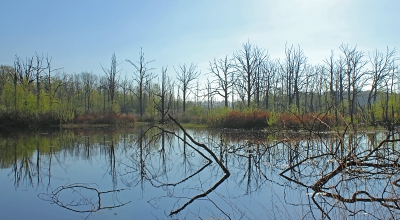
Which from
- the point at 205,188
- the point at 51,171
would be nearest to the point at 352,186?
the point at 205,188

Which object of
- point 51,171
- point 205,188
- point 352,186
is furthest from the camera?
point 51,171

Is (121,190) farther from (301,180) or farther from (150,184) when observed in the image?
(301,180)

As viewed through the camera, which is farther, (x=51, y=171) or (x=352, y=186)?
(x=51, y=171)

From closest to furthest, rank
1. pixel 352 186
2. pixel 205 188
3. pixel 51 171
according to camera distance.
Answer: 1. pixel 352 186
2. pixel 205 188
3. pixel 51 171

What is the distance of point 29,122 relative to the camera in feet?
81.8

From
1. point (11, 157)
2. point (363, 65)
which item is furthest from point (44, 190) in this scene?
point (363, 65)

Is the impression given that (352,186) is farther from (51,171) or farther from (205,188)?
(51,171)

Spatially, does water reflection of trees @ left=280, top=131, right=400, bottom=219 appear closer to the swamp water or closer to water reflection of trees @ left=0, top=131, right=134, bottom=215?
the swamp water

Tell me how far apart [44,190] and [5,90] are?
23793 millimetres

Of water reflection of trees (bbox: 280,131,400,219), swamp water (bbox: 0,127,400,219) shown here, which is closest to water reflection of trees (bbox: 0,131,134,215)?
swamp water (bbox: 0,127,400,219)

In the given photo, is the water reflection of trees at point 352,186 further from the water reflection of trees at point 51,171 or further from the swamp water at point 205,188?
the water reflection of trees at point 51,171

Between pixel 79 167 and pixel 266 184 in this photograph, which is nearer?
pixel 266 184

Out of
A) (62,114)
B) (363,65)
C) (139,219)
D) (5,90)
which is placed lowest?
(139,219)

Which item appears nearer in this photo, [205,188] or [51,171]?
[205,188]
